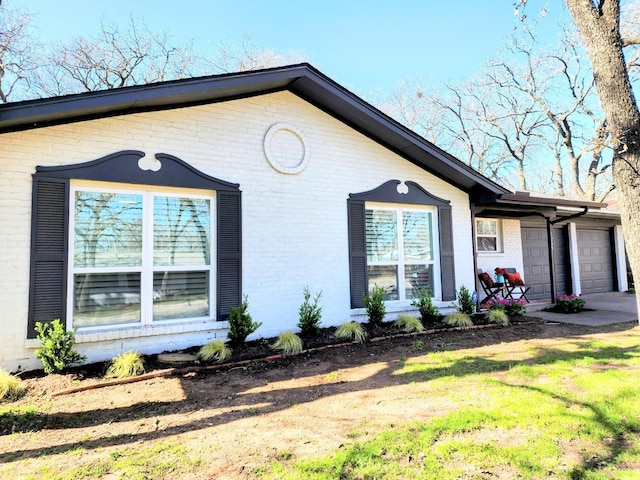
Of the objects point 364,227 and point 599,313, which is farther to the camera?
point 599,313

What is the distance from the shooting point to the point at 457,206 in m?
8.40

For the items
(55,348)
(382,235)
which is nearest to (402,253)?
(382,235)

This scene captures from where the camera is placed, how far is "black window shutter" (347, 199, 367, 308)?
6949 mm

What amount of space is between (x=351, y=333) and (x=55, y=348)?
4.08 meters

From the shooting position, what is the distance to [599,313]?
875 cm

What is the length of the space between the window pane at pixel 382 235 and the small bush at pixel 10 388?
5.51m

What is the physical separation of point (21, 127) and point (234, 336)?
3919mm

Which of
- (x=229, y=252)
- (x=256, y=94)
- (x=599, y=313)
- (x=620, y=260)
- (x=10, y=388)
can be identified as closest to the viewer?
(x=10, y=388)

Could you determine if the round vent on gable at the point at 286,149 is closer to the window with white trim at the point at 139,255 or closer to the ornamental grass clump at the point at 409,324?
the window with white trim at the point at 139,255

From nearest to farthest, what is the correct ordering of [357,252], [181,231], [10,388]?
[10,388] < [181,231] < [357,252]

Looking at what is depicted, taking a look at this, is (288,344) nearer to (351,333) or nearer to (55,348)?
(351,333)

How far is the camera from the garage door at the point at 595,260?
1269 cm

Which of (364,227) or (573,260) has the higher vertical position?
(364,227)

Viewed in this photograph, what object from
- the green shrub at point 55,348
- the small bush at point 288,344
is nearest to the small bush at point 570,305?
the small bush at point 288,344
